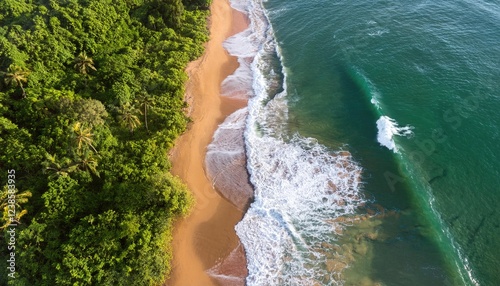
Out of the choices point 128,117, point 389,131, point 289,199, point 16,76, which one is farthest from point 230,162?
point 16,76

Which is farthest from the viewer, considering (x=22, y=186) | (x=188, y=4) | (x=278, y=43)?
(x=188, y=4)

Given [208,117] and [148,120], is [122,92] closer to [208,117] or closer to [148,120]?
[148,120]

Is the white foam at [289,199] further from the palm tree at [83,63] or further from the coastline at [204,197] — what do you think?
the palm tree at [83,63]

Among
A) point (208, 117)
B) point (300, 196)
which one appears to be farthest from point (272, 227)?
point (208, 117)

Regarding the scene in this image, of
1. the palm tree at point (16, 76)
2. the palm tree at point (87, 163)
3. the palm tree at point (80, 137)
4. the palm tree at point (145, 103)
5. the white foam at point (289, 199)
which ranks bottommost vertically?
the white foam at point (289, 199)

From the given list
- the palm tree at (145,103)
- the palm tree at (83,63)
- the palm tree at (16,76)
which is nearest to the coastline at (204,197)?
the palm tree at (145,103)

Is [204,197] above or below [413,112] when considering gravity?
above

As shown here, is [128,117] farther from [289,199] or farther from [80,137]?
[289,199]
